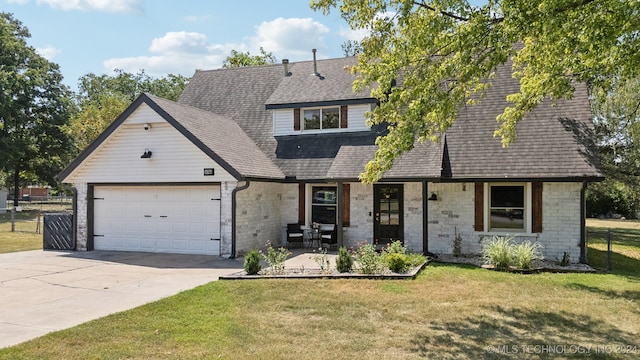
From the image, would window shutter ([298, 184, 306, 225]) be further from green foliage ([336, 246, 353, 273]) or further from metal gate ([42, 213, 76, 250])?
metal gate ([42, 213, 76, 250])

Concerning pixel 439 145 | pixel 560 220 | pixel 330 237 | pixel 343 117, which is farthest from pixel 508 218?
pixel 343 117

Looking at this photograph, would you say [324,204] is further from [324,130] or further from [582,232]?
[582,232]

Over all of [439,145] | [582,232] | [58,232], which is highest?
[439,145]

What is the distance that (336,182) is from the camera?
14.8 m

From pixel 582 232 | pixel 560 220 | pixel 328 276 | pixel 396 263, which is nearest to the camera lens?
pixel 328 276

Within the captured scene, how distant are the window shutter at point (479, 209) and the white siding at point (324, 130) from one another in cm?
477

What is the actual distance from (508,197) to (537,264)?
8.21ft

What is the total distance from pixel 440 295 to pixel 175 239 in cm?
933

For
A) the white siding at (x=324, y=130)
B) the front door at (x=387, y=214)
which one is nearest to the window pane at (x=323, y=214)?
the front door at (x=387, y=214)

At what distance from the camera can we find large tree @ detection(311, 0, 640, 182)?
7.87 m

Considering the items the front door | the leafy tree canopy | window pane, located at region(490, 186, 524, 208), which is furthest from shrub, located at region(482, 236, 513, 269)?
the leafy tree canopy

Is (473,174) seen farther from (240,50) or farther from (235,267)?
(240,50)

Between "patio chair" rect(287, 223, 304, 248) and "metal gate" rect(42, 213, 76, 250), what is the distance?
738 centimetres

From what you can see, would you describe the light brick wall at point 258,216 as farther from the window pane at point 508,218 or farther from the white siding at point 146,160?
the window pane at point 508,218
